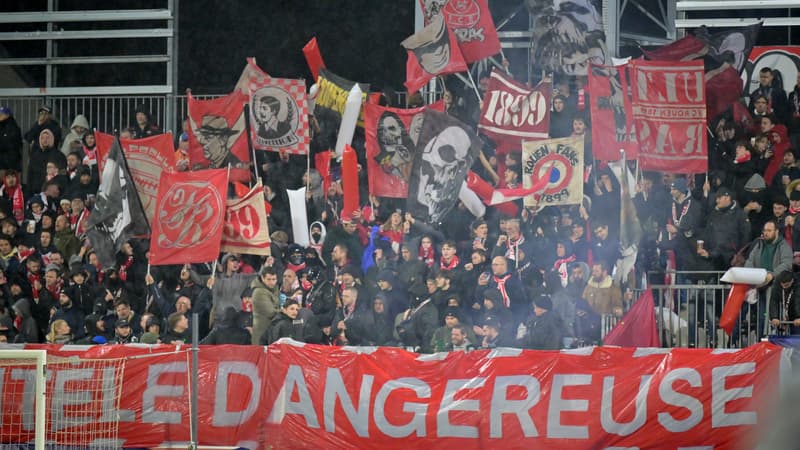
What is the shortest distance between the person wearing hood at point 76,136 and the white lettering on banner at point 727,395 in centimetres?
1070

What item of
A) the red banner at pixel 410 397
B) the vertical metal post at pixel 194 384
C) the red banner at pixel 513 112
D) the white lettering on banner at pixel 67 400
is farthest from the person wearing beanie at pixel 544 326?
the white lettering on banner at pixel 67 400

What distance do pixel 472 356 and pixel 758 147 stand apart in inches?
175

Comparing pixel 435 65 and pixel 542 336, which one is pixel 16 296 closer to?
pixel 435 65

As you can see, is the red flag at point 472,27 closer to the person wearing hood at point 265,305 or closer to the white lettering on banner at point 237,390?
the person wearing hood at point 265,305

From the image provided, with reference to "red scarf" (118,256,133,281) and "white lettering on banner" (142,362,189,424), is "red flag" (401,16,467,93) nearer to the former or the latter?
"red scarf" (118,256,133,281)

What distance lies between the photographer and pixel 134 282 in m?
17.8

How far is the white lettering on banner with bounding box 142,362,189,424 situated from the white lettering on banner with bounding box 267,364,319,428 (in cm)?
116

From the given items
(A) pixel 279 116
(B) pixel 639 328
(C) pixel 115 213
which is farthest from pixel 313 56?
(B) pixel 639 328

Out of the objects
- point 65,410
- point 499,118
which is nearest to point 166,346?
point 65,410

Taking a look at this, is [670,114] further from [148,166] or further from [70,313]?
[70,313]

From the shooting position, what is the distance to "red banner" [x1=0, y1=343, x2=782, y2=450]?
1286 cm

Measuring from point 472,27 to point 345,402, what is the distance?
5.77m

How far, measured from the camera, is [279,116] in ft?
57.5

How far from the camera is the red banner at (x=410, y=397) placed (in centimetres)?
1286
